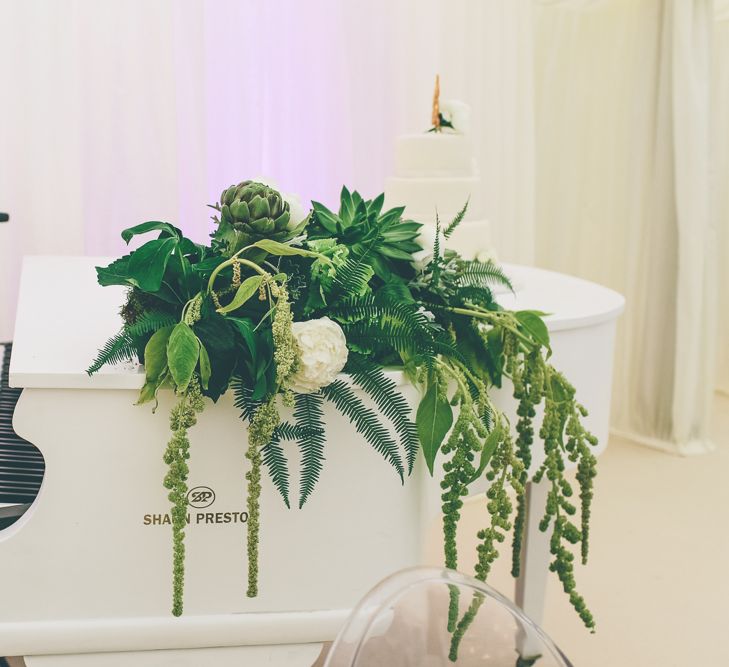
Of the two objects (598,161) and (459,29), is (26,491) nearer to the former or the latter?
(459,29)

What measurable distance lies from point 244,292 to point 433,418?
Result: 30 cm

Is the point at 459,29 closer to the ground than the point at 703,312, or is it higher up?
higher up

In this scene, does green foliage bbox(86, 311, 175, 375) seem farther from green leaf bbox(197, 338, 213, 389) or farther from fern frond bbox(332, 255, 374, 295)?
fern frond bbox(332, 255, 374, 295)

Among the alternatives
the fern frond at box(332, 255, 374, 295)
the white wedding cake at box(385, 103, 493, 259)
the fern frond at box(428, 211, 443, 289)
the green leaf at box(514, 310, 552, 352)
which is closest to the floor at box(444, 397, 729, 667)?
the white wedding cake at box(385, 103, 493, 259)

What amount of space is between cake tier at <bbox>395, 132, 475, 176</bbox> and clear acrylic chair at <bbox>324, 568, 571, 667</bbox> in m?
1.54

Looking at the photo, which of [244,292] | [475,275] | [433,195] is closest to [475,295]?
[475,275]

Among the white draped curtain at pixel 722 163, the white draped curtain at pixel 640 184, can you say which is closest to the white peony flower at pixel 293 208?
the white draped curtain at pixel 640 184

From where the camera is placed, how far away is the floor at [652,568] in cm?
220

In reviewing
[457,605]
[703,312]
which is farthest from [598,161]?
[457,605]

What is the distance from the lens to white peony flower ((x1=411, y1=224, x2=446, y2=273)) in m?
1.27

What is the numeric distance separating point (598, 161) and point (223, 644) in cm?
324

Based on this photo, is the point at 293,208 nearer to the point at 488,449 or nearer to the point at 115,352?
the point at 115,352

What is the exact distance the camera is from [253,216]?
3.59ft

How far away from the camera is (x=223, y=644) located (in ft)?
3.86
